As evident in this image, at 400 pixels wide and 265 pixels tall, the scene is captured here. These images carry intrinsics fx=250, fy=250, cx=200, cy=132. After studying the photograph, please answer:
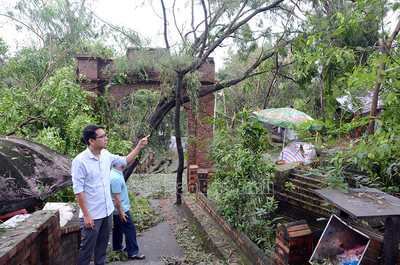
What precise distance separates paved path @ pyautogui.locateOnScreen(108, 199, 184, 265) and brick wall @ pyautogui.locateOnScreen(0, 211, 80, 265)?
1356 mm

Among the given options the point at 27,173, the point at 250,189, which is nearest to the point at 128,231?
the point at 27,173

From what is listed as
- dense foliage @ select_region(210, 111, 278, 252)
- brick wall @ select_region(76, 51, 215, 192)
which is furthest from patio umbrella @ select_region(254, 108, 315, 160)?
dense foliage @ select_region(210, 111, 278, 252)

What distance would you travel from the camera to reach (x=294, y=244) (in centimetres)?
249

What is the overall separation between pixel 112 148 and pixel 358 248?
5.94m

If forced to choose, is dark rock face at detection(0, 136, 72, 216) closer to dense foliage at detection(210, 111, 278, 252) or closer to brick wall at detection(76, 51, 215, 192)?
dense foliage at detection(210, 111, 278, 252)

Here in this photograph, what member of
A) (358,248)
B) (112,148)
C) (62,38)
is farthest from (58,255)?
(62,38)

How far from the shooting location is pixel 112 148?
6828 mm

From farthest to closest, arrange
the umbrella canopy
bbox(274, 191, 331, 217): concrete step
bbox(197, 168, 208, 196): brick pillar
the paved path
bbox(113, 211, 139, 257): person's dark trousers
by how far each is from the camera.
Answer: the umbrella canopy < bbox(197, 168, 208, 196): brick pillar < bbox(274, 191, 331, 217): concrete step < the paved path < bbox(113, 211, 139, 257): person's dark trousers

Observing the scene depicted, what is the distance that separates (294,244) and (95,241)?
7.15ft

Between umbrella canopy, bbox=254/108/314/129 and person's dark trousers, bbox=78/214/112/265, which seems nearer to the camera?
person's dark trousers, bbox=78/214/112/265

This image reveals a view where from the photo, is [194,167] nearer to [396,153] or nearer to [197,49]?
[197,49]

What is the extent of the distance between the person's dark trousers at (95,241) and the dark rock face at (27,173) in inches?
34.0

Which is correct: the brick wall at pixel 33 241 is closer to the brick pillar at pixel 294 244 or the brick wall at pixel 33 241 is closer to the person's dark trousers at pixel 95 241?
the person's dark trousers at pixel 95 241

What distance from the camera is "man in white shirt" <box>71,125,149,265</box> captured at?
108 inches
